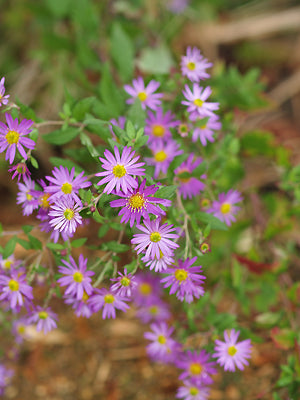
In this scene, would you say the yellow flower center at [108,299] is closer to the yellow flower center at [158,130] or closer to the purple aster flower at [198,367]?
the purple aster flower at [198,367]

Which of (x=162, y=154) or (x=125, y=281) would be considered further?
(x=162, y=154)

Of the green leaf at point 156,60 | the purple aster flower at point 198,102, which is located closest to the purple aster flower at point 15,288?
the purple aster flower at point 198,102

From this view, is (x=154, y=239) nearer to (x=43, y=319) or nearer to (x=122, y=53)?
(x=43, y=319)

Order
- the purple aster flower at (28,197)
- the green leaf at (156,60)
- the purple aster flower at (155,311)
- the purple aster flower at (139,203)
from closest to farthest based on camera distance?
the purple aster flower at (139,203) → the purple aster flower at (28,197) → the purple aster flower at (155,311) → the green leaf at (156,60)

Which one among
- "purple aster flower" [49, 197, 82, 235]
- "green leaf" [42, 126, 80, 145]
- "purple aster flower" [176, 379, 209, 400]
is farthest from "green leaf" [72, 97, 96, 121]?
"purple aster flower" [176, 379, 209, 400]

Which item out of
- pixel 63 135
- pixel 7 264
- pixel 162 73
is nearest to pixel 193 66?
pixel 162 73

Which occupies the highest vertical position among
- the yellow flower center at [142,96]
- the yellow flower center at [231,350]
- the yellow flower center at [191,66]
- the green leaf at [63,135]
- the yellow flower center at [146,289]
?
the yellow flower center at [191,66]
